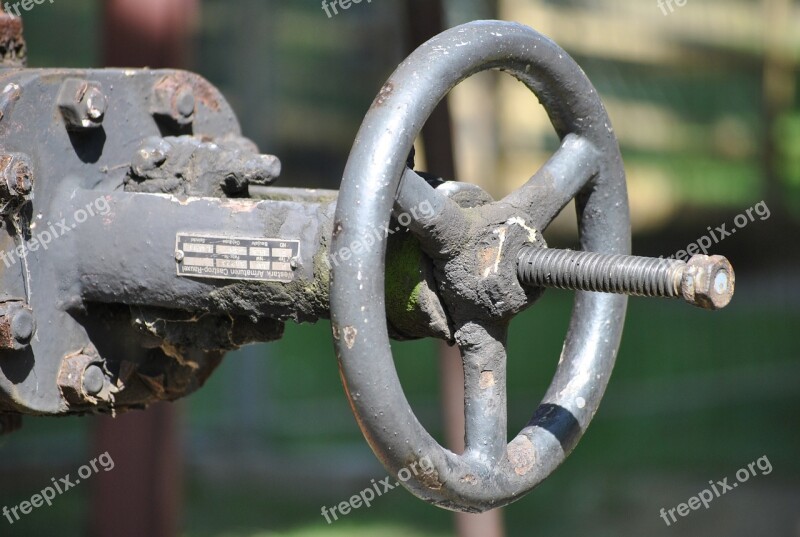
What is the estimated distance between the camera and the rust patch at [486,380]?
46.6 inches

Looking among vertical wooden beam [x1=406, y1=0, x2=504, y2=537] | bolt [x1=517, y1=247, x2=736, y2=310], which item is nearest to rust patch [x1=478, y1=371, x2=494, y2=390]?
bolt [x1=517, y1=247, x2=736, y2=310]

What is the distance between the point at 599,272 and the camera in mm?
1127

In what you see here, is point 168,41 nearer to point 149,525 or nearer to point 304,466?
point 149,525

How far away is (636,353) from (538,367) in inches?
23.4

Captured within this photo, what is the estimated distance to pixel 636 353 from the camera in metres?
5.98

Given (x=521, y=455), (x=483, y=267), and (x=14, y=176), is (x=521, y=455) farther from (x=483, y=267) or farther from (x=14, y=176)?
(x=14, y=176)

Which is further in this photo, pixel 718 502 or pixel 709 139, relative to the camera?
pixel 709 139

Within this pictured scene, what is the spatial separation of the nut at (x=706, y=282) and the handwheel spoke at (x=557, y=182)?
21 centimetres

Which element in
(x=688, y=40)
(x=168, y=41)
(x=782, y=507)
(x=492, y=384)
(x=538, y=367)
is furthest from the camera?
(x=688, y=40)

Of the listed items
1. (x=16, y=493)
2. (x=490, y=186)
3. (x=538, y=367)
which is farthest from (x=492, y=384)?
(x=490, y=186)

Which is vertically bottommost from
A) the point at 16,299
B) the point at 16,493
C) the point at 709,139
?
the point at 16,493

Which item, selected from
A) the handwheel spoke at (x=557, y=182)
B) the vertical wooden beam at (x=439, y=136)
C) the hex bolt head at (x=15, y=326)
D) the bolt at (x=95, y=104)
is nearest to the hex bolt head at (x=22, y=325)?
the hex bolt head at (x=15, y=326)

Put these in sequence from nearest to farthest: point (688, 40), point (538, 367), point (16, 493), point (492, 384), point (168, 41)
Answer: point (492, 384) < point (168, 41) < point (16, 493) < point (538, 367) < point (688, 40)

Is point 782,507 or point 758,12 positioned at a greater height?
point 758,12
